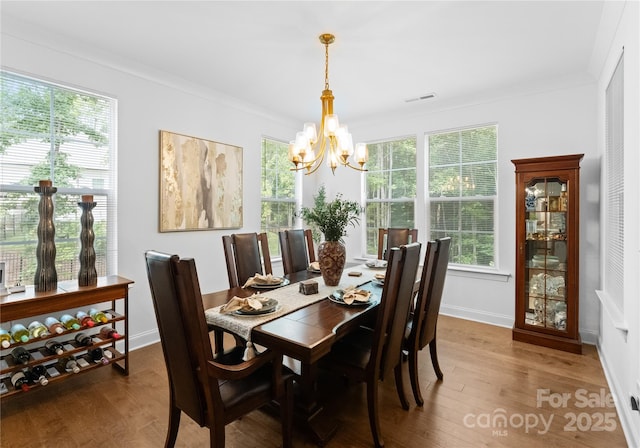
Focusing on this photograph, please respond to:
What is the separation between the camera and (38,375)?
2324 millimetres

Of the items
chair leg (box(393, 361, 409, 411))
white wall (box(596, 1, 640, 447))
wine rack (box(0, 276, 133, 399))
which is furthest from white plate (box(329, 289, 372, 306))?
wine rack (box(0, 276, 133, 399))

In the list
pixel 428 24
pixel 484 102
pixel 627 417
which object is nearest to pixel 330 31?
pixel 428 24

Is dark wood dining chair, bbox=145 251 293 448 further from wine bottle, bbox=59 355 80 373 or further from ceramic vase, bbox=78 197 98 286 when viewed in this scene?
ceramic vase, bbox=78 197 98 286

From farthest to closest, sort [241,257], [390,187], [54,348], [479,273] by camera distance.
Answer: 1. [390,187]
2. [479,273]
3. [241,257]
4. [54,348]

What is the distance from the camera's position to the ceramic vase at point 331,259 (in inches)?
98.7

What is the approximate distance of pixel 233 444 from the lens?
1.90 m

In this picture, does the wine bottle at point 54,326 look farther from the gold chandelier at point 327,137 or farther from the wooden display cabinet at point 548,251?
the wooden display cabinet at point 548,251

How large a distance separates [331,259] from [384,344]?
780mm

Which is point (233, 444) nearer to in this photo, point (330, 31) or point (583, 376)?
point (583, 376)

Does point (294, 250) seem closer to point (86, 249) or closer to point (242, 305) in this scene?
point (242, 305)

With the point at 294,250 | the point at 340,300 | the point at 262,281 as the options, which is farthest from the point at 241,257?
the point at 340,300

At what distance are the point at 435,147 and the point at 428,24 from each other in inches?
82.0

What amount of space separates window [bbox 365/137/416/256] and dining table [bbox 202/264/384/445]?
237 centimetres

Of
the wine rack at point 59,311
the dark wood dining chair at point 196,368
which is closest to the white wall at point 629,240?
the dark wood dining chair at point 196,368
